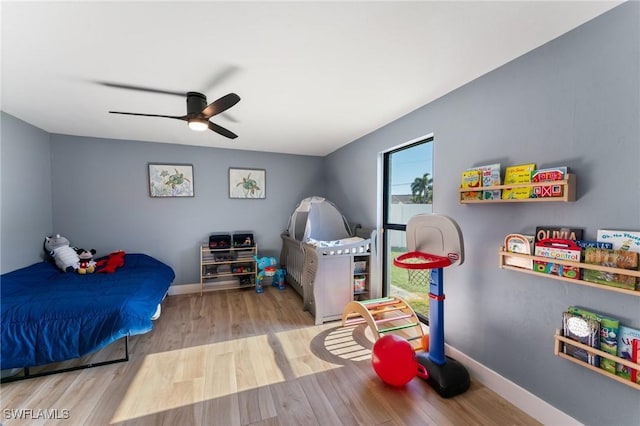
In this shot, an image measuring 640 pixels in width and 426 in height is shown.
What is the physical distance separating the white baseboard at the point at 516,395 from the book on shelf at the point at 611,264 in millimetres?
859

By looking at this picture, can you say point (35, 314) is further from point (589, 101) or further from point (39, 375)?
point (589, 101)

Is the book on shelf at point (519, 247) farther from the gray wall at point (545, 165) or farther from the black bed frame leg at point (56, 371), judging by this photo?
the black bed frame leg at point (56, 371)

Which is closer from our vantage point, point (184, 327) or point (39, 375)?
point (39, 375)

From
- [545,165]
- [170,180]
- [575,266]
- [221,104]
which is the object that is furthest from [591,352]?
[170,180]

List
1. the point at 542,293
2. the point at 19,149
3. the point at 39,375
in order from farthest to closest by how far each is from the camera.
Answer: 1. the point at 19,149
2. the point at 39,375
3. the point at 542,293

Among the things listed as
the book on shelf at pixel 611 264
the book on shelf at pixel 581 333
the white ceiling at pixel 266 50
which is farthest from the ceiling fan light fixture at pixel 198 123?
the book on shelf at pixel 581 333

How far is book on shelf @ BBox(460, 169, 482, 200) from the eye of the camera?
72.8 inches

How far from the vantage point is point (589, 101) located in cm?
137

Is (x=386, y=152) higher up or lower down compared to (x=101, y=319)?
higher up

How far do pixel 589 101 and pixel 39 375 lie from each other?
4304mm

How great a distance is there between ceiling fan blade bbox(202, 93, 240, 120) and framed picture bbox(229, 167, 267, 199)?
2.17 meters

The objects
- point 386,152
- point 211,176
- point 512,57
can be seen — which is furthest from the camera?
point 211,176

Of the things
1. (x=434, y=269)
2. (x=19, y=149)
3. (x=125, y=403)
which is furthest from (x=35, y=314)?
(x=434, y=269)

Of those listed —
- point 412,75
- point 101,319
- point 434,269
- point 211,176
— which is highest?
point 412,75
